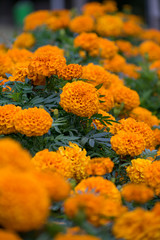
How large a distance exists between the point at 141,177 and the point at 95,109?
40 centimetres

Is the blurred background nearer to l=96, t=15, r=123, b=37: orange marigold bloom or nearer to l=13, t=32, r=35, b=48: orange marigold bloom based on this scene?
l=13, t=32, r=35, b=48: orange marigold bloom

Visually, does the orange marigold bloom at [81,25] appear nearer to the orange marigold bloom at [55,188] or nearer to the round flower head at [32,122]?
the round flower head at [32,122]

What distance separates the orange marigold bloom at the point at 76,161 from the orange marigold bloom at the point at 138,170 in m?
0.22

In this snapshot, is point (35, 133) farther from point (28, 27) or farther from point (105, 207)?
point (28, 27)

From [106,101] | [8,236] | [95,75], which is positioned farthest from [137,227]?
[95,75]

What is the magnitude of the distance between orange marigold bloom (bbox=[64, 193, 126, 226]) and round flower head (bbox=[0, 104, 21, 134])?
25.1 inches

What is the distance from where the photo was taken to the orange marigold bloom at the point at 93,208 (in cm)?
102

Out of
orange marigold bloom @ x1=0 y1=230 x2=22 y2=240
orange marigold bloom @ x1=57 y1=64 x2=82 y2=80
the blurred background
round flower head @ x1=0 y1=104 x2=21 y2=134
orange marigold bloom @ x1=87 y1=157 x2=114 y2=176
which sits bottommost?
the blurred background

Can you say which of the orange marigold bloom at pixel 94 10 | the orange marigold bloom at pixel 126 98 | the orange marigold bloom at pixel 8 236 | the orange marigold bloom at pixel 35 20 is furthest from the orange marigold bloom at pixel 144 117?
the orange marigold bloom at pixel 35 20

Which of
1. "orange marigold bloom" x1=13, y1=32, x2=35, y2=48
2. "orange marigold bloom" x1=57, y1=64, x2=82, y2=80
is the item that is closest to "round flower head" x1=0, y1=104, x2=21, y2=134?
"orange marigold bloom" x1=57, y1=64, x2=82, y2=80

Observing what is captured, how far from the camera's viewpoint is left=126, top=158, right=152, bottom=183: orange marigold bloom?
1672 mm

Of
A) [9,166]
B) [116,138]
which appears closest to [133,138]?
[116,138]

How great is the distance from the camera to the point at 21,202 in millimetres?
932

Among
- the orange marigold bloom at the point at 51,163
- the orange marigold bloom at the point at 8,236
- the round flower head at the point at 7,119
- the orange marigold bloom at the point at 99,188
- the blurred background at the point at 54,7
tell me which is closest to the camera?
the orange marigold bloom at the point at 8,236
